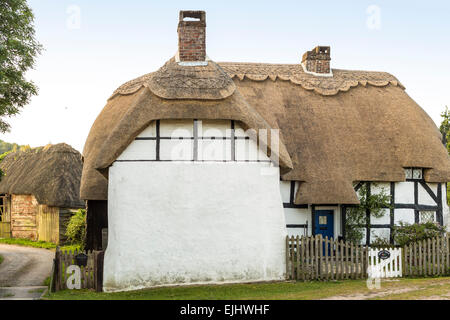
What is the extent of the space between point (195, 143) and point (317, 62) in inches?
362

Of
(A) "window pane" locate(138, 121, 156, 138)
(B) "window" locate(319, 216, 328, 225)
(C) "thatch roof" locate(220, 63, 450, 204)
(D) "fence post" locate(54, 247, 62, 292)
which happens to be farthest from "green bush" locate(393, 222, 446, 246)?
(D) "fence post" locate(54, 247, 62, 292)

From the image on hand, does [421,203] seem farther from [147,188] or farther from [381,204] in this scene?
[147,188]

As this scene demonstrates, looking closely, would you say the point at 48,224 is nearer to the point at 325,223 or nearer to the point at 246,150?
the point at 325,223

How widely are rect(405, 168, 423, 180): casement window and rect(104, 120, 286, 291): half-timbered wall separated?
6.79 m

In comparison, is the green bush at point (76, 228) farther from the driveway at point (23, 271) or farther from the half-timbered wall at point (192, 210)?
the half-timbered wall at point (192, 210)

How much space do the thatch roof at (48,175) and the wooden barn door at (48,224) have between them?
A: 28.2 inches

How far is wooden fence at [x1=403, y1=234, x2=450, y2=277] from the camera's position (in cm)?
1218

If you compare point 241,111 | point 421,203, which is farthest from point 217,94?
point 421,203

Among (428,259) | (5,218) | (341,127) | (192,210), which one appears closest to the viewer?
(192,210)

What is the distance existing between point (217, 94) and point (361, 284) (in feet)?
19.9

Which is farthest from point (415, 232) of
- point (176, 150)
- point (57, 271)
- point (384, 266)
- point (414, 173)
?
point (57, 271)

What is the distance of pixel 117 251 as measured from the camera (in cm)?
1105

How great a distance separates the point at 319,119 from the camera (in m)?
16.4

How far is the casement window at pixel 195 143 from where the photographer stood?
1143 centimetres
